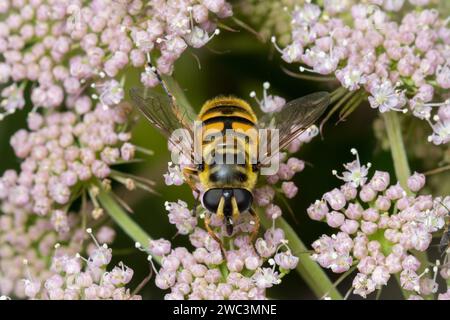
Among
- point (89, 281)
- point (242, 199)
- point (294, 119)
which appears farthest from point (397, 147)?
point (89, 281)

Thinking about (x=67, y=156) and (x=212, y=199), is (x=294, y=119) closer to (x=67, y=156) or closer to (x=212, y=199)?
(x=212, y=199)

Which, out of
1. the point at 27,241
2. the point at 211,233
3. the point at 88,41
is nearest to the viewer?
the point at 211,233

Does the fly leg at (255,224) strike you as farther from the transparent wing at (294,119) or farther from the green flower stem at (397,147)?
the green flower stem at (397,147)

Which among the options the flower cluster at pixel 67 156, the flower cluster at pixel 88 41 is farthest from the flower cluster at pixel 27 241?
the flower cluster at pixel 88 41

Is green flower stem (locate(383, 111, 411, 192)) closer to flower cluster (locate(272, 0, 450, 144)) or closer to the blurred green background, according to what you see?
flower cluster (locate(272, 0, 450, 144))

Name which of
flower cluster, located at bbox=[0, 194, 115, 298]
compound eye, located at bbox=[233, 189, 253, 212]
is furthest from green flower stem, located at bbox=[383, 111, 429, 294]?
flower cluster, located at bbox=[0, 194, 115, 298]

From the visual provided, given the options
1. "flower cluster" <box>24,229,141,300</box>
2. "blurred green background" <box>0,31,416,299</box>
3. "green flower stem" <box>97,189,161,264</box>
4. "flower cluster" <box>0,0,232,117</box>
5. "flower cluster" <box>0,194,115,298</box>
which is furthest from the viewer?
"blurred green background" <box>0,31,416,299</box>
